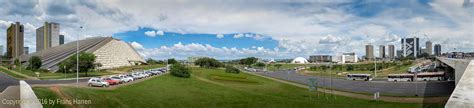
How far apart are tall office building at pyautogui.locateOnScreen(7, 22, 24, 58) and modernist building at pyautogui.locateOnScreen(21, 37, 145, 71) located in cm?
2646

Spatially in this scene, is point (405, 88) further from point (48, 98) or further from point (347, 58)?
point (347, 58)

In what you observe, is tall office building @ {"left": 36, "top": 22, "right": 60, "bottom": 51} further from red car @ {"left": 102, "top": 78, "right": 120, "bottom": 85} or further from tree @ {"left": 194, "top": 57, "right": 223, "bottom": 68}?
red car @ {"left": 102, "top": 78, "right": 120, "bottom": 85}

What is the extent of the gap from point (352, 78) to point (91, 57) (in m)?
40.9

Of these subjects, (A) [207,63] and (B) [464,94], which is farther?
(A) [207,63]

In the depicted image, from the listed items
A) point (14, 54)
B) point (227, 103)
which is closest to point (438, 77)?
point (227, 103)

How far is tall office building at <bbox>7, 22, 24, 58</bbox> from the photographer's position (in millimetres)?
117000

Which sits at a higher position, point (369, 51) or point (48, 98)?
point (369, 51)

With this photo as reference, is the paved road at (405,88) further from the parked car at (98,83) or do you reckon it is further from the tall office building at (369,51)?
the tall office building at (369,51)

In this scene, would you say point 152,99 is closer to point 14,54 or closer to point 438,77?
point 438,77

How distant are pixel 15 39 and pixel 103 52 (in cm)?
5840

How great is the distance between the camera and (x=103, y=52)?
8775cm

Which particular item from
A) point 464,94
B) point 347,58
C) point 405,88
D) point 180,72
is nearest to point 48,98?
point 464,94

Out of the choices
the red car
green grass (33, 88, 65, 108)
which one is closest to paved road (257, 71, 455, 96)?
the red car

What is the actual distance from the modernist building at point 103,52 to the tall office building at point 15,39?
26.5 meters
